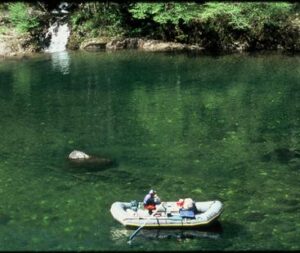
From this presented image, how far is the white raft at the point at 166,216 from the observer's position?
2258 cm

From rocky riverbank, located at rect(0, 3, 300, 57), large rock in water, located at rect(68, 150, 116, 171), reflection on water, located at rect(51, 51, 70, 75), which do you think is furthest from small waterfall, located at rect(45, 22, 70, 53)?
large rock in water, located at rect(68, 150, 116, 171)

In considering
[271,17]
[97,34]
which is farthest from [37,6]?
[271,17]

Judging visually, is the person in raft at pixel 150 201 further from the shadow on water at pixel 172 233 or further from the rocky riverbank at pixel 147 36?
the rocky riverbank at pixel 147 36

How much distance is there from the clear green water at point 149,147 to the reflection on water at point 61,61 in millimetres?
528

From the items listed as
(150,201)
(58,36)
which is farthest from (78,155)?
(58,36)

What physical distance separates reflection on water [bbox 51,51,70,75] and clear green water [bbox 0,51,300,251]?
0.53 m

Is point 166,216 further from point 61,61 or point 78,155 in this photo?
point 61,61

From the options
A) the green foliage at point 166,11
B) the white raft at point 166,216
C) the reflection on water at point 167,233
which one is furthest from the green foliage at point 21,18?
the reflection on water at point 167,233

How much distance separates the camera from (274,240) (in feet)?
70.8

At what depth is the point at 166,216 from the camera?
22.8m

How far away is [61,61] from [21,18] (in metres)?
11.0

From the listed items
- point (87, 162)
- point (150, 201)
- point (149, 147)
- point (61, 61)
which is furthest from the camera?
point (61, 61)

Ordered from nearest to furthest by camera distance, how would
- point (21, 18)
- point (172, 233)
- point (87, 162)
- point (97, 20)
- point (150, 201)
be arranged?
1. point (172, 233)
2. point (150, 201)
3. point (87, 162)
4. point (21, 18)
5. point (97, 20)

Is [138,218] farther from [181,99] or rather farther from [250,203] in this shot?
[181,99]
